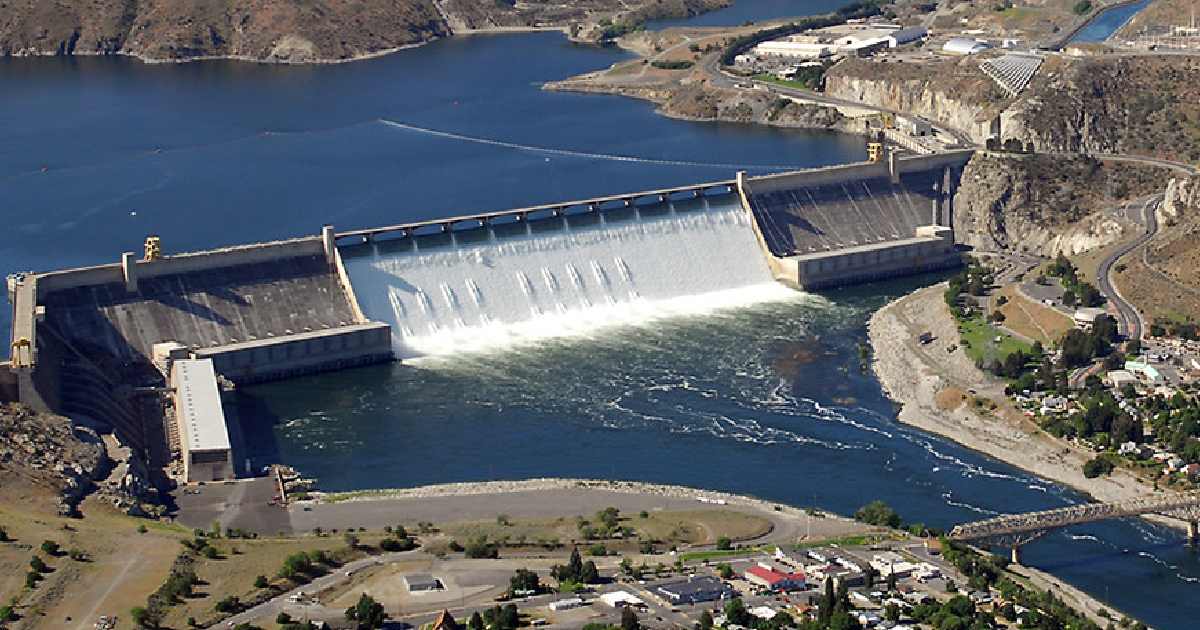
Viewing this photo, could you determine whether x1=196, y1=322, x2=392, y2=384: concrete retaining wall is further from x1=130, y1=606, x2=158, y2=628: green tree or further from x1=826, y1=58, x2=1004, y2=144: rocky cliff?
x1=826, y1=58, x2=1004, y2=144: rocky cliff

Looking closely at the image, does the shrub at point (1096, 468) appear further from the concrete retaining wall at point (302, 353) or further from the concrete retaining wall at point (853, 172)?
the concrete retaining wall at point (853, 172)

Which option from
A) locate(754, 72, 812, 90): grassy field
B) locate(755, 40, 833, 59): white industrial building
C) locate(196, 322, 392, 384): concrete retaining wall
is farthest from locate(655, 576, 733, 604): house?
locate(755, 40, 833, 59): white industrial building

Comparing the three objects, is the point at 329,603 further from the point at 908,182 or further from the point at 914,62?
the point at 914,62

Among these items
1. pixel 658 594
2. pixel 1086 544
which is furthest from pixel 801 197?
pixel 658 594

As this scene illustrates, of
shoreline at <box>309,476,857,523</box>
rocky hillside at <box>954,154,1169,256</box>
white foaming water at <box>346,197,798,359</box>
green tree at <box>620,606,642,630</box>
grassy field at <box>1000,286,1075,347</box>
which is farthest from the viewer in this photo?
rocky hillside at <box>954,154,1169,256</box>

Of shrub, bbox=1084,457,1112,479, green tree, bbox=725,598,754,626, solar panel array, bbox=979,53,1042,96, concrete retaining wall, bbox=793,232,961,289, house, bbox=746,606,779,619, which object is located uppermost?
solar panel array, bbox=979,53,1042,96

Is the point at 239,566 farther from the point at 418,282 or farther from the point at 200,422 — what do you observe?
the point at 418,282

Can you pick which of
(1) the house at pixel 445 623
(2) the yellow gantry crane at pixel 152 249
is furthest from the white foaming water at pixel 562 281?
(1) the house at pixel 445 623
